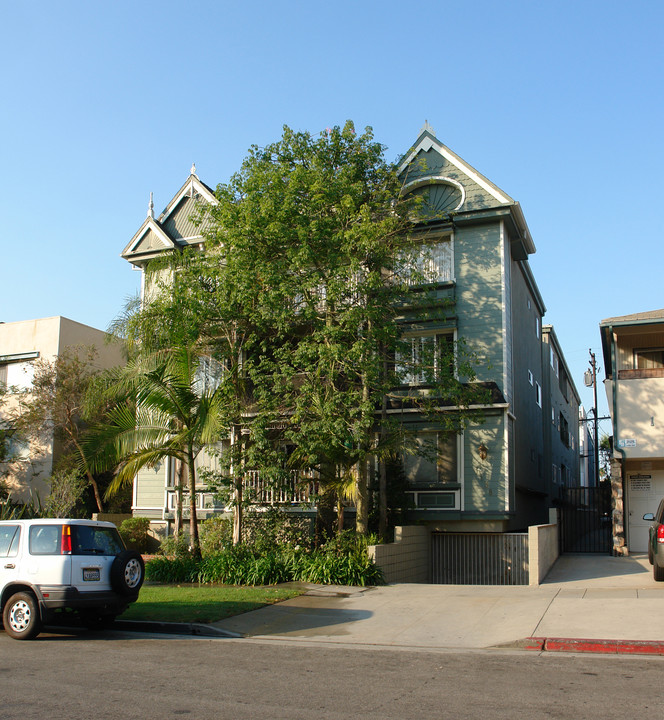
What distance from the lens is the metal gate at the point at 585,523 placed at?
22.2 metres

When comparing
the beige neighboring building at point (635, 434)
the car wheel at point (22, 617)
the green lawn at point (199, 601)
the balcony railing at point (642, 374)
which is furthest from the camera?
the balcony railing at point (642, 374)

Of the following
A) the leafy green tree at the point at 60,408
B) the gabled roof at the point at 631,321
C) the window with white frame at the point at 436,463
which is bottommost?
the window with white frame at the point at 436,463

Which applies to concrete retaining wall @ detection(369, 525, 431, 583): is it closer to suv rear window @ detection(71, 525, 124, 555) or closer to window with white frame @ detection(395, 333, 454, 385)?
window with white frame @ detection(395, 333, 454, 385)

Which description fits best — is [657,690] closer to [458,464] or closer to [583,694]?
[583,694]

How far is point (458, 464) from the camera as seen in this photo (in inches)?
775

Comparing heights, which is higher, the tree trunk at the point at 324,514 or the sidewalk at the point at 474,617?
the tree trunk at the point at 324,514

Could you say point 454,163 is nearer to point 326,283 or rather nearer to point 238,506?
point 326,283

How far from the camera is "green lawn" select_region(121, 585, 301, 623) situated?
11867mm

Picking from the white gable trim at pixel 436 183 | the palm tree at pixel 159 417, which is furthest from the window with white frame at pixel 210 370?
the white gable trim at pixel 436 183

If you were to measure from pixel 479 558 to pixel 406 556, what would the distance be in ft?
8.62

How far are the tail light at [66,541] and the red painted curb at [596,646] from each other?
20.8ft

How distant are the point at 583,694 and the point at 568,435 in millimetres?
35215

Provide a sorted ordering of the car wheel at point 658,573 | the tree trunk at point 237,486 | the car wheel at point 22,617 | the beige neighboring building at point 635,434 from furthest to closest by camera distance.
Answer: the beige neighboring building at point 635,434 < the tree trunk at point 237,486 < the car wheel at point 658,573 < the car wheel at point 22,617

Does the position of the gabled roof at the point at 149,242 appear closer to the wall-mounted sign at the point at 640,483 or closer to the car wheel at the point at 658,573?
the wall-mounted sign at the point at 640,483
